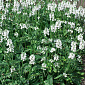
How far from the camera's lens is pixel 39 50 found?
4871 mm

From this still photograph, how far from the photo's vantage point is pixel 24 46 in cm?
552

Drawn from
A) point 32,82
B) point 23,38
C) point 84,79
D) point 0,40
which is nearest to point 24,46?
point 23,38

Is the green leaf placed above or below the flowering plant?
below

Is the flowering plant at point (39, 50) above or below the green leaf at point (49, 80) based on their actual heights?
above

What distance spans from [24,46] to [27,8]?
1.21m

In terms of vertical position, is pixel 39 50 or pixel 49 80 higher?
pixel 39 50

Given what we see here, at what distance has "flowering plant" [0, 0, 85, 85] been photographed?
4.53 m

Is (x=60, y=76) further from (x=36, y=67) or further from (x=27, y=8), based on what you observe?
(x=27, y=8)

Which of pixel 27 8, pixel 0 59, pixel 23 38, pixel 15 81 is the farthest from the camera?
pixel 27 8

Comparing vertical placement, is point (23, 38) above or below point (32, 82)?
above

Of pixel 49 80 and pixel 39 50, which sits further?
pixel 39 50

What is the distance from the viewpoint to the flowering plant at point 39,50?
A: 453 cm

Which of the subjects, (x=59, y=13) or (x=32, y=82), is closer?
(x=32, y=82)

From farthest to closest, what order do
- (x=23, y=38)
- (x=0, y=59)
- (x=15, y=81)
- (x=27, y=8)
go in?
(x=27, y=8)
(x=23, y=38)
(x=0, y=59)
(x=15, y=81)
